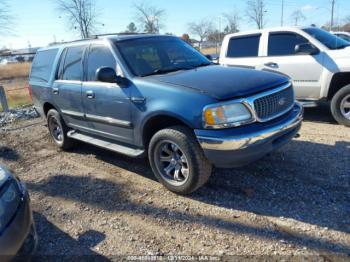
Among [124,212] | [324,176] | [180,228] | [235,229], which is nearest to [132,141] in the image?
[124,212]

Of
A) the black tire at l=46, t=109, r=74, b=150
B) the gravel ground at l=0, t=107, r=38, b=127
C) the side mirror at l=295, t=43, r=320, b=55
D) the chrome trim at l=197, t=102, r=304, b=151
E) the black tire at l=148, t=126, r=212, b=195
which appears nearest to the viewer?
the chrome trim at l=197, t=102, r=304, b=151

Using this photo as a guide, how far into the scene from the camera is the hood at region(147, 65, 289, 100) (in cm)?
337

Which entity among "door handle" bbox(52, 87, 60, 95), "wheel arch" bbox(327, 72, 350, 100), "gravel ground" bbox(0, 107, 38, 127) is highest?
"door handle" bbox(52, 87, 60, 95)

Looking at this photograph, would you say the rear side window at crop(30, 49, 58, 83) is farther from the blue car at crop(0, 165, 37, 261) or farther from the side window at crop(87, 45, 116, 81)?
the blue car at crop(0, 165, 37, 261)

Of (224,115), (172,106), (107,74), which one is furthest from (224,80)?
(107,74)

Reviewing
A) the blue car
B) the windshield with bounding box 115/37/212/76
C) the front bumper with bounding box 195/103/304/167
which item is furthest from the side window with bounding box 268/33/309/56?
the blue car

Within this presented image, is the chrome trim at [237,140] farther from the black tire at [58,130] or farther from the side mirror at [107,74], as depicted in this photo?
the black tire at [58,130]

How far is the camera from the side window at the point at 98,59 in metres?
4.37

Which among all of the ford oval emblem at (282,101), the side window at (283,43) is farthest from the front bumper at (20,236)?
the side window at (283,43)

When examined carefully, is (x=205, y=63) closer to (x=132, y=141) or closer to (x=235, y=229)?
(x=132, y=141)

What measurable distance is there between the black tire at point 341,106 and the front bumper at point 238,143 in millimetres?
3157

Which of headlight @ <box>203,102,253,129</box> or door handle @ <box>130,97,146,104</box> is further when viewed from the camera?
door handle @ <box>130,97,146,104</box>

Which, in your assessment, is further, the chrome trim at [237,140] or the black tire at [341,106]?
the black tire at [341,106]

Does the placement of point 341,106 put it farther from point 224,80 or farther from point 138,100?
point 138,100
